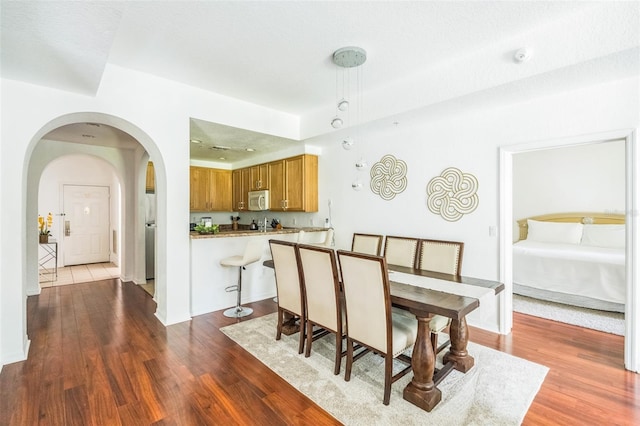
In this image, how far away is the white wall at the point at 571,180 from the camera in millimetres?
5152

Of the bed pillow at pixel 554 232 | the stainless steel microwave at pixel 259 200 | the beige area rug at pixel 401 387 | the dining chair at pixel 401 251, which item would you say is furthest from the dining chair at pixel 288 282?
the bed pillow at pixel 554 232

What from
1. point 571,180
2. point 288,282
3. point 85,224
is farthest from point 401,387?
point 85,224

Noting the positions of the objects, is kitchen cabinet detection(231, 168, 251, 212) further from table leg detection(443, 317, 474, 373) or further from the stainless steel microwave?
table leg detection(443, 317, 474, 373)

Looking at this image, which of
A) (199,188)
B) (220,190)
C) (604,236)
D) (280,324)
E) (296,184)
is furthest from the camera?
(220,190)

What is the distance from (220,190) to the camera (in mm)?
6691

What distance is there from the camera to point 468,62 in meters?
2.74

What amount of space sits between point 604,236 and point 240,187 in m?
6.65

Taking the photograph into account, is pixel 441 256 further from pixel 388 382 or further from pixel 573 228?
pixel 573 228

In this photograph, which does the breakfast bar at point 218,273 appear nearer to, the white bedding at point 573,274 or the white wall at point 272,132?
the white wall at point 272,132

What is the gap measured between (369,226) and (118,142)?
13.9ft

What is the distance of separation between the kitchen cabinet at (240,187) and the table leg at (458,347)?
15.4 ft

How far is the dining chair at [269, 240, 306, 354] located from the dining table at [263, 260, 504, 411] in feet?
2.81

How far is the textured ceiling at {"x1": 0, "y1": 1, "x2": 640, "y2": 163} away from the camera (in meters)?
1.95

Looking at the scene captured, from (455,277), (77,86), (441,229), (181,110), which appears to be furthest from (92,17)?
(441,229)
